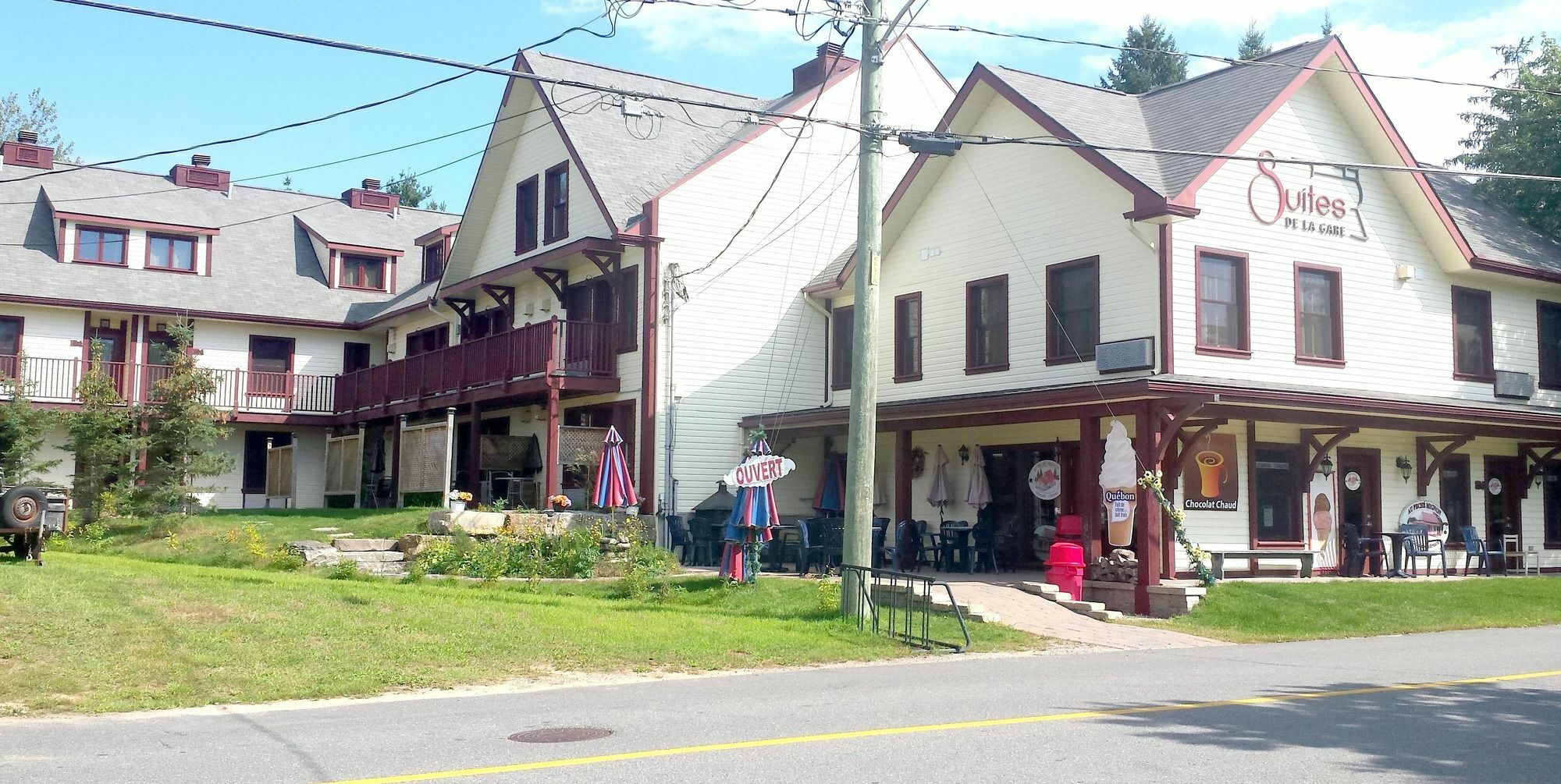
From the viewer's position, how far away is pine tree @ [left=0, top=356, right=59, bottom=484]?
93.2ft

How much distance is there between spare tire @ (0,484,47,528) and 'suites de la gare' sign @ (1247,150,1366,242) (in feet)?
57.6

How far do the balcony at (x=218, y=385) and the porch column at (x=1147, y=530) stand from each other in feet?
74.1

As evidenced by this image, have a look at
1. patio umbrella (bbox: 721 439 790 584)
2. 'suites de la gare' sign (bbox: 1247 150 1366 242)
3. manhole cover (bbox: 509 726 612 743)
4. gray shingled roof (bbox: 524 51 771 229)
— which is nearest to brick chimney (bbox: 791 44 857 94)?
gray shingled roof (bbox: 524 51 771 229)

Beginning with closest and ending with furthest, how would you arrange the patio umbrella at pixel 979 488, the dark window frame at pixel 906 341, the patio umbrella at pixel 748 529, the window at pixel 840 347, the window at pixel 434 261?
the patio umbrella at pixel 748 529 < the patio umbrella at pixel 979 488 < the dark window frame at pixel 906 341 < the window at pixel 840 347 < the window at pixel 434 261

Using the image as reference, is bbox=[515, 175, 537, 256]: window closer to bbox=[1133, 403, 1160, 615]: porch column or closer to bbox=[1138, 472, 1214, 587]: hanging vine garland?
bbox=[1133, 403, 1160, 615]: porch column

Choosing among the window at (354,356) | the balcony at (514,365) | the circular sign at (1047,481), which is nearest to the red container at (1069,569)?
the circular sign at (1047,481)

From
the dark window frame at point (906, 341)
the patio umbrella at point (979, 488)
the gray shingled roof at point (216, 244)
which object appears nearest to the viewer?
the patio umbrella at point (979, 488)

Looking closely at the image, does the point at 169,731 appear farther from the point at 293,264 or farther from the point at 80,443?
the point at 293,264

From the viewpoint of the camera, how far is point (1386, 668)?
13180 mm

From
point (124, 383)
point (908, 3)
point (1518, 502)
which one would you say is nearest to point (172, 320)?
point (124, 383)

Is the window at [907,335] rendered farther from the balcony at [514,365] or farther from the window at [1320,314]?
the window at [1320,314]

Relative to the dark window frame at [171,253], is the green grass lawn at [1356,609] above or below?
below

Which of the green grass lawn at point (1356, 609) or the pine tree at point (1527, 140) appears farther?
the pine tree at point (1527, 140)

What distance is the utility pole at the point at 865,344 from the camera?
15.6 m
